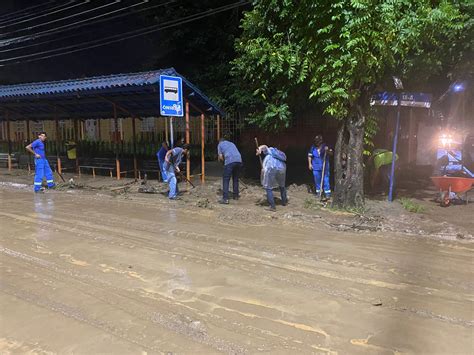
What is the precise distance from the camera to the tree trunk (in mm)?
9227

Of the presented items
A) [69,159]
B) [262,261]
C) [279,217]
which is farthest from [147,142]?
[262,261]

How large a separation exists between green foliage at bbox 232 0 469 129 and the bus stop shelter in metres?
2.34

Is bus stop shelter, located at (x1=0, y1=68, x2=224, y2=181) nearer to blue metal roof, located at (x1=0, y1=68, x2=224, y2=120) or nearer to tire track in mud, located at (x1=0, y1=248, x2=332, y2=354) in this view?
blue metal roof, located at (x1=0, y1=68, x2=224, y2=120)

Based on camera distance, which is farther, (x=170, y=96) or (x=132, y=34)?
(x=132, y=34)

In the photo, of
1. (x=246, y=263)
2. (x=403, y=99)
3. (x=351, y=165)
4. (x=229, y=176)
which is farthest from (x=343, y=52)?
(x=246, y=263)

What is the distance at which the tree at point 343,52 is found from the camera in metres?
7.74

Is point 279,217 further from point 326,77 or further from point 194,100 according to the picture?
point 194,100

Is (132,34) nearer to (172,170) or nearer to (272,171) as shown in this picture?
(172,170)

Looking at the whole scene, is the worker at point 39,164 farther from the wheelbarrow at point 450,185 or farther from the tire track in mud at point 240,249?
the wheelbarrow at point 450,185

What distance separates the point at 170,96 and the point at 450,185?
21.5 ft

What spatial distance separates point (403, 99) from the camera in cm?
1004

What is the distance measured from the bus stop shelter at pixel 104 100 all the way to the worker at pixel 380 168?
475cm

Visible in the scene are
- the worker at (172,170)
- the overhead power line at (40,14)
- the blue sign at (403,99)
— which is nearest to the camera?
the blue sign at (403,99)

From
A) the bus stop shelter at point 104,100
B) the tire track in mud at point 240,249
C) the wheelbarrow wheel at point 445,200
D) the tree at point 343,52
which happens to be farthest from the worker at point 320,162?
the tire track in mud at point 240,249
